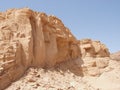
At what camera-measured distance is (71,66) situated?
2378cm

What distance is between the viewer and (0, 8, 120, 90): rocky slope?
15.9 metres

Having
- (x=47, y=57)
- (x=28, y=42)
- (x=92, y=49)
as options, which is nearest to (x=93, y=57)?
(x=92, y=49)

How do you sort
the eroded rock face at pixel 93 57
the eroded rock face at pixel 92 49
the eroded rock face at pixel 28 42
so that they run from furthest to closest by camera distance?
the eroded rock face at pixel 92 49
the eroded rock face at pixel 93 57
the eroded rock face at pixel 28 42

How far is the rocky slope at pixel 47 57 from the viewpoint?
1589cm

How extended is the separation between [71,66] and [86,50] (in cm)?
320

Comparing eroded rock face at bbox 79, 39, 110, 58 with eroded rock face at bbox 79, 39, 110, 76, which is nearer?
eroded rock face at bbox 79, 39, 110, 76

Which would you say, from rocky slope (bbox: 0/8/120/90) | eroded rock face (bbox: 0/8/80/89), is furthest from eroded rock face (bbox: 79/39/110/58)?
eroded rock face (bbox: 0/8/80/89)

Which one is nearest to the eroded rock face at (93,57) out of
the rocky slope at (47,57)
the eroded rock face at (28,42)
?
the rocky slope at (47,57)

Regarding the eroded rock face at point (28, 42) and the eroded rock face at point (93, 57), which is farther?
the eroded rock face at point (93, 57)

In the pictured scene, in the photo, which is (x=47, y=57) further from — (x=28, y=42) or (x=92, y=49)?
(x=92, y=49)

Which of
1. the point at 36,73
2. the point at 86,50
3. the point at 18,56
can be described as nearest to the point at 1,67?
the point at 18,56

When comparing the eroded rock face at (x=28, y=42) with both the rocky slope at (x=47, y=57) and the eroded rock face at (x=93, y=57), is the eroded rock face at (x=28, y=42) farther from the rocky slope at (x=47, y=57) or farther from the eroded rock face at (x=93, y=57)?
the eroded rock face at (x=93, y=57)

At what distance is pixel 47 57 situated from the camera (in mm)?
20578

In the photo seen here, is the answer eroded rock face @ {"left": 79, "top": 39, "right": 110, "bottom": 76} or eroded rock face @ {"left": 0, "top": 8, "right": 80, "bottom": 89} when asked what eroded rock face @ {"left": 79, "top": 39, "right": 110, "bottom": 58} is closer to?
eroded rock face @ {"left": 79, "top": 39, "right": 110, "bottom": 76}
